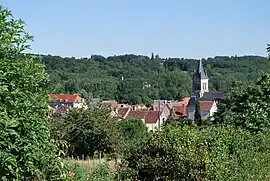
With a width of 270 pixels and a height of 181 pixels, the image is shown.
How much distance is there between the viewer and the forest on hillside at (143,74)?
366 feet

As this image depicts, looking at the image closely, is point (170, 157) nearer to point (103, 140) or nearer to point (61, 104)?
point (61, 104)

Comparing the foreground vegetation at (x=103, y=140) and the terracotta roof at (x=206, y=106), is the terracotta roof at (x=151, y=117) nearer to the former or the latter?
the terracotta roof at (x=206, y=106)

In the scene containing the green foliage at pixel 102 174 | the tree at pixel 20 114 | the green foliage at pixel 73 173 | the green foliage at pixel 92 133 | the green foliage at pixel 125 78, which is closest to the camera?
the tree at pixel 20 114

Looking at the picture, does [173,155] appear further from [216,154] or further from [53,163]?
[53,163]

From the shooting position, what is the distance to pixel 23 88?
200 inches

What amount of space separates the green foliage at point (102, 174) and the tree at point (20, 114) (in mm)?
4338

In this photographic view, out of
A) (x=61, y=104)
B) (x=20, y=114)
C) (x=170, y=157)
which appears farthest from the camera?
(x=61, y=104)

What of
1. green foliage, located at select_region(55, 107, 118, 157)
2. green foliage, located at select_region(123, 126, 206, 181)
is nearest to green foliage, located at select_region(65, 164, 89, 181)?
green foliage, located at select_region(123, 126, 206, 181)

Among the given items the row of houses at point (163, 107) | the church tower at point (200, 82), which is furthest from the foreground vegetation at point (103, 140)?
the church tower at point (200, 82)

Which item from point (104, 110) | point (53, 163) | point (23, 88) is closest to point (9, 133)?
point (23, 88)

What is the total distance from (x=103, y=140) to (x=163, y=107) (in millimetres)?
67539

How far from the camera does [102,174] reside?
33.6 ft

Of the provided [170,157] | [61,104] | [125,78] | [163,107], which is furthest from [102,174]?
[125,78]

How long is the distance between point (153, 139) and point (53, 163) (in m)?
6.34
